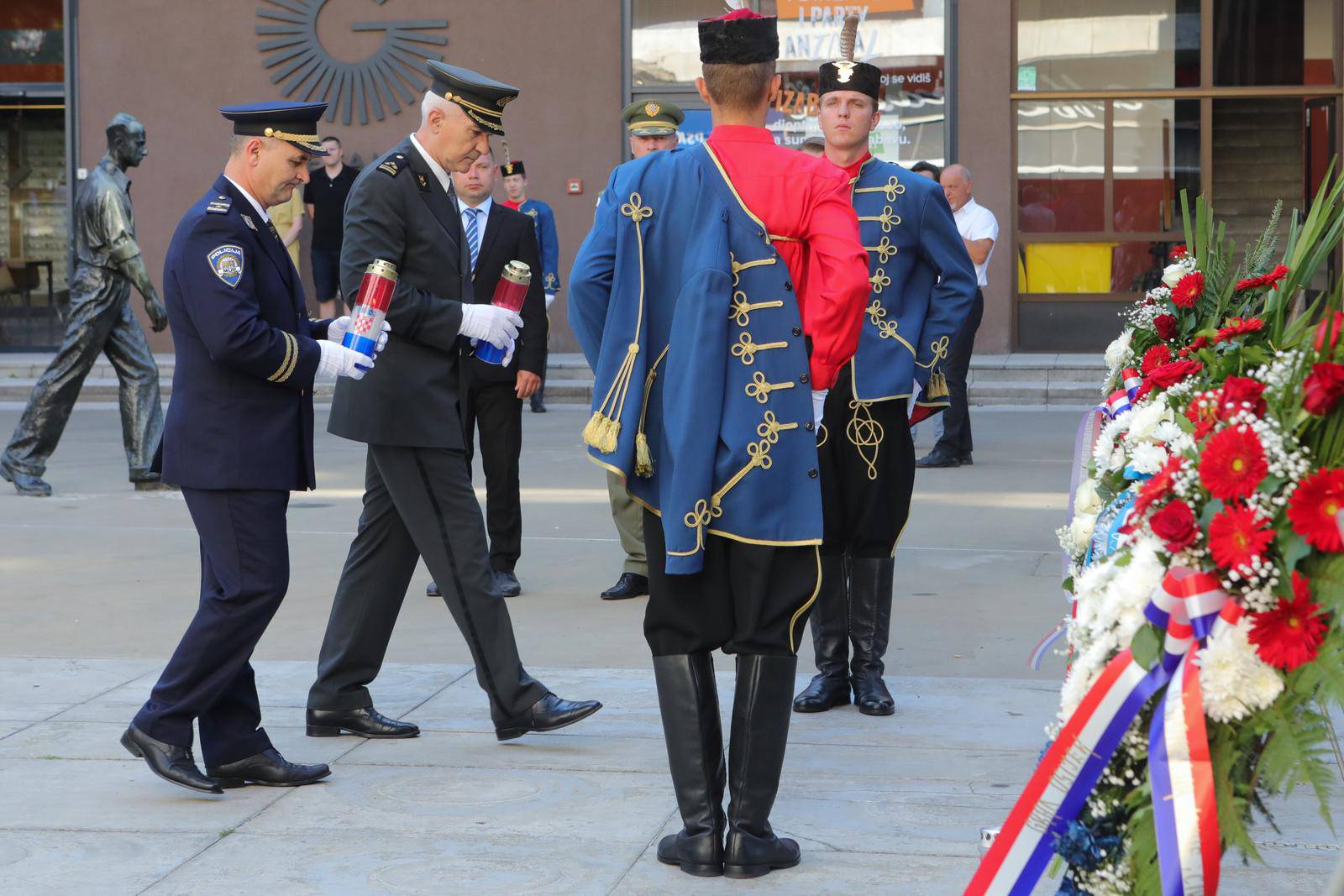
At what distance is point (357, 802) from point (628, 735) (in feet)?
3.15

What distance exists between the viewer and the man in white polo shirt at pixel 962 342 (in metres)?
11.6

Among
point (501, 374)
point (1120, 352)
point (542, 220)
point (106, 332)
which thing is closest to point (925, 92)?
point (542, 220)

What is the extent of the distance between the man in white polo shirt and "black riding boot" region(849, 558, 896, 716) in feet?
17.7

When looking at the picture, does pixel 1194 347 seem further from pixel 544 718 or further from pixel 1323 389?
pixel 544 718

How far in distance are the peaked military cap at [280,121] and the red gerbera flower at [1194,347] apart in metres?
2.30

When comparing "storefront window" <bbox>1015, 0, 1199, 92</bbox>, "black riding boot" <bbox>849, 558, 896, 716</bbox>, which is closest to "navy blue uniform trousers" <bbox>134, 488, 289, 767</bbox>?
"black riding boot" <bbox>849, 558, 896, 716</bbox>

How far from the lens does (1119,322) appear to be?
17.5 meters

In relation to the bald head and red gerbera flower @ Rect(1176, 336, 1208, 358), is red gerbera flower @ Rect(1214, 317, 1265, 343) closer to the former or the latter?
red gerbera flower @ Rect(1176, 336, 1208, 358)

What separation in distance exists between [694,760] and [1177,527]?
158 cm

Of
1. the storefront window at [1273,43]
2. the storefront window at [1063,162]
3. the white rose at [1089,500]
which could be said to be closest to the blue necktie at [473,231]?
the white rose at [1089,500]

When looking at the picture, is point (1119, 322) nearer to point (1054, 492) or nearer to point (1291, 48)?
point (1291, 48)

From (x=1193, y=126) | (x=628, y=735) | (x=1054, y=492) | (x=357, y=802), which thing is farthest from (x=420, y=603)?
(x=1193, y=126)

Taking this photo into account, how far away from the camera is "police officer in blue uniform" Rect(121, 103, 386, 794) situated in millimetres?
4668

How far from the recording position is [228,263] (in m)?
4.65
